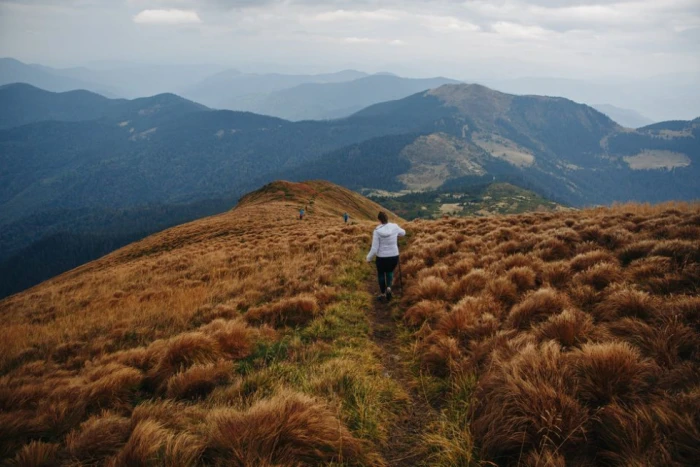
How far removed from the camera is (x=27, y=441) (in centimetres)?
408

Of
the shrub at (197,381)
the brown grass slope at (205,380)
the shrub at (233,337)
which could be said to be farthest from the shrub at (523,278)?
the shrub at (197,381)

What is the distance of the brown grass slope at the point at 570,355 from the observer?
3.21m

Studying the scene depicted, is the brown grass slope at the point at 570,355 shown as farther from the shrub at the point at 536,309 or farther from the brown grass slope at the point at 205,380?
the brown grass slope at the point at 205,380

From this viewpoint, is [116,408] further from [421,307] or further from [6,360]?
[421,307]

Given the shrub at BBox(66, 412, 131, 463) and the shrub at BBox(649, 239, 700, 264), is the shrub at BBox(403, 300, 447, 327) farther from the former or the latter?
the shrub at BBox(66, 412, 131, 463)

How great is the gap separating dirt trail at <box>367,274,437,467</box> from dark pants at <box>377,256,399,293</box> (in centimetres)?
211

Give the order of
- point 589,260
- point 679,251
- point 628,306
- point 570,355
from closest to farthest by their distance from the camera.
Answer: point 570,355 → point 628,306 → point 679,251 → point 589,260

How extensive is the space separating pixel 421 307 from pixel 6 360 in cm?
943

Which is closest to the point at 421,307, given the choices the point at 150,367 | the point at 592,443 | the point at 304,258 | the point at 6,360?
the point at 592,443

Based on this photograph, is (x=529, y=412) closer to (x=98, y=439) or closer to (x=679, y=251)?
(x=98, y=439)

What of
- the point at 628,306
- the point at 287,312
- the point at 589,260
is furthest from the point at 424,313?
the point at 589,260

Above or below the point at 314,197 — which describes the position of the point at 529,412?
above

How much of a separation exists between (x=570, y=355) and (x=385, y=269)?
6.58 meters

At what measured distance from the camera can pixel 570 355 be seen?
4270 mm
